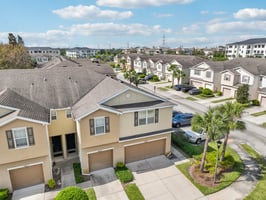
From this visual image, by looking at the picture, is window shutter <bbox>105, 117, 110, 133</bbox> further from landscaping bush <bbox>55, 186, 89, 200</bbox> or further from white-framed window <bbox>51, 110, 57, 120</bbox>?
landscaping bush <bbox>55, 186, 89, 200</bbox>

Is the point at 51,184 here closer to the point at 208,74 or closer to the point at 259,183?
the point at 259,183

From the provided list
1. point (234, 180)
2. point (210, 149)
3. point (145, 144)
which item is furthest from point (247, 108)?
point (145, 144)

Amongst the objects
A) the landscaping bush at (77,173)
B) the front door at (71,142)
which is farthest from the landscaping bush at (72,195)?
the front door at (71,142)

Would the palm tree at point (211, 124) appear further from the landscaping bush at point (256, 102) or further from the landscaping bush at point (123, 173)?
the landscaping bush at point (256, 102)

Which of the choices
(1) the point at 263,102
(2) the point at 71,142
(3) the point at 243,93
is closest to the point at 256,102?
(1) the point at 263,102

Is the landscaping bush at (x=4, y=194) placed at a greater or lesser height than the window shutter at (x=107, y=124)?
lesser

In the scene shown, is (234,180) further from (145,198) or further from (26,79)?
(26,79)
